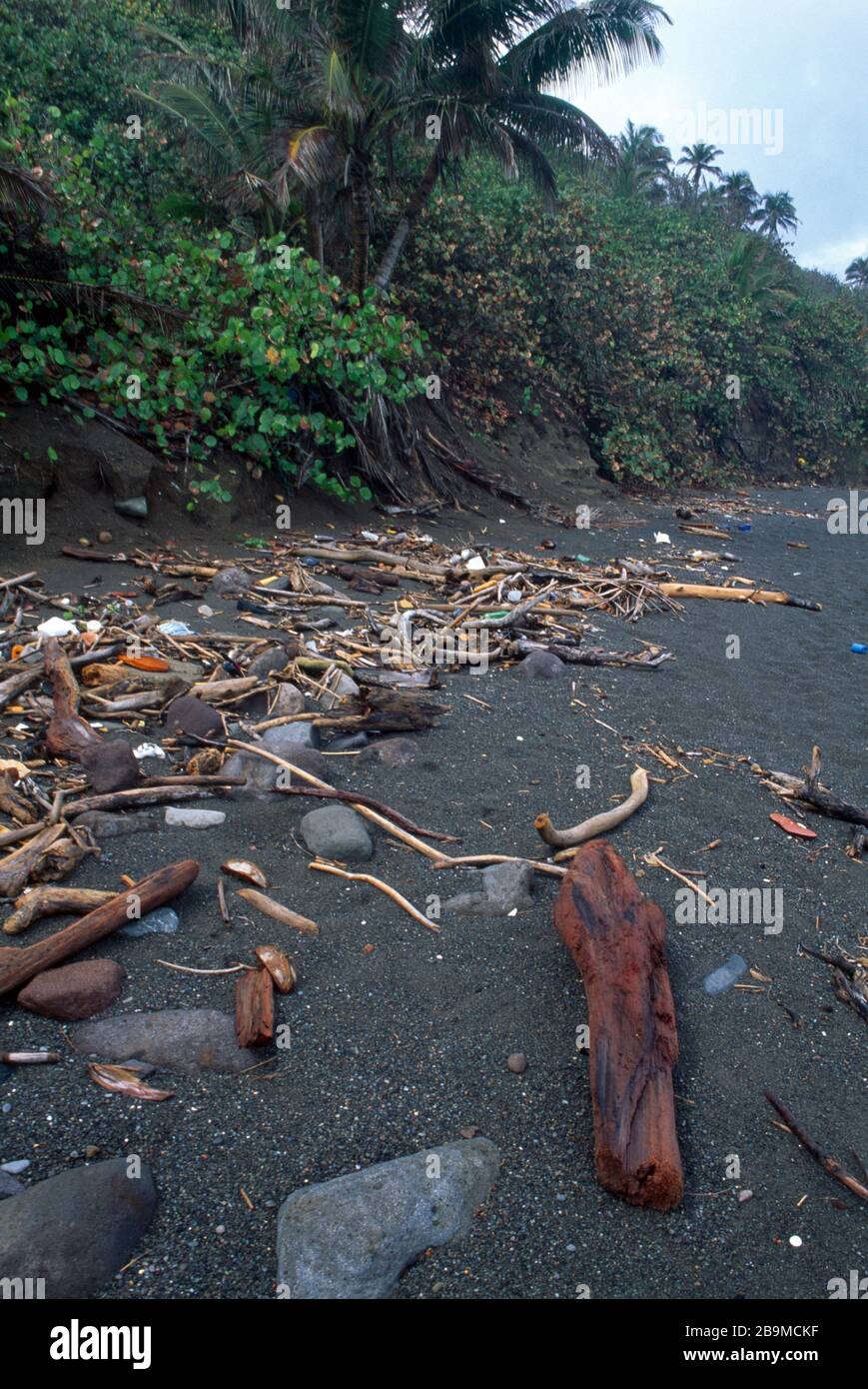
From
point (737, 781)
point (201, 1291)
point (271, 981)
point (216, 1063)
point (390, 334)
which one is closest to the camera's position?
point (201, 1291)

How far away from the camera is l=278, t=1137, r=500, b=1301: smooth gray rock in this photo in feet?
6.20

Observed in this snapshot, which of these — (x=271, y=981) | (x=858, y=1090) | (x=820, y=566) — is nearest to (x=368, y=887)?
(x=271, y=981)

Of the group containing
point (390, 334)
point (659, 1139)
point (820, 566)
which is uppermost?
point (390, 334)

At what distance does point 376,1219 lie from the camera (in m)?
1.99

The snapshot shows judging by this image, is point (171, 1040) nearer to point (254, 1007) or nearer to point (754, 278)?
point (254, 1007)

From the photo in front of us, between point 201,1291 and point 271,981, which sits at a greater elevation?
point 271,981

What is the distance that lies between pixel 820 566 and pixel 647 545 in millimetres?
2189

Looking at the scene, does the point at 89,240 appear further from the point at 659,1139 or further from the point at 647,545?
the point at 659,1139

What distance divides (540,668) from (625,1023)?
3223 millimetres

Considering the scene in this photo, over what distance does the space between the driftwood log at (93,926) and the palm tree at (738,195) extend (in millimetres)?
49206

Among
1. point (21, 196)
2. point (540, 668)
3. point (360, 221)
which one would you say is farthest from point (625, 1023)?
point (360, 221)

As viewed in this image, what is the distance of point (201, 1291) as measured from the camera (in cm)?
186

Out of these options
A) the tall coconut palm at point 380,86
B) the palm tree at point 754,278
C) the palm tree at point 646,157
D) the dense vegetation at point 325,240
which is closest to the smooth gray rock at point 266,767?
the dense vegetation at point 325,240

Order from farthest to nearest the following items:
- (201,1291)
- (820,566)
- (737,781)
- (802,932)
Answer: (820,566) → (737,781) → (802,932) → (201,1291)
